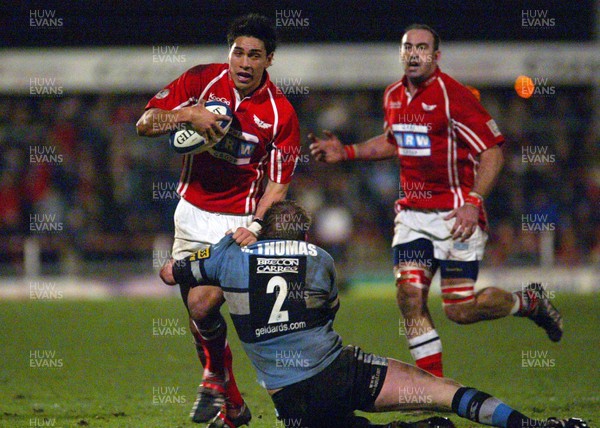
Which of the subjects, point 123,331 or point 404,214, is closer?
point 404,214

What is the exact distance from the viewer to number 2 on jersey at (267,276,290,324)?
5.03 metres

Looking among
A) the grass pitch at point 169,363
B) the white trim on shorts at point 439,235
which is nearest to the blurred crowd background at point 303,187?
the grass pitch at point 169,363

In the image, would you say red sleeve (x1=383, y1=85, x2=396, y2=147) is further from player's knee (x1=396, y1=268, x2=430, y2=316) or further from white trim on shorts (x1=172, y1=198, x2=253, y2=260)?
white trim on shorts (x1=172, y1=198, x2=253, y2=260)

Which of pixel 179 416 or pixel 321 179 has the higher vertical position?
pixel 321 179

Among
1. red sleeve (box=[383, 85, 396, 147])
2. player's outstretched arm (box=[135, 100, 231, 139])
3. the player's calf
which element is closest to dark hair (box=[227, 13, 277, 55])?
player's outstretched arm (box=[135, 100, 231, 139])

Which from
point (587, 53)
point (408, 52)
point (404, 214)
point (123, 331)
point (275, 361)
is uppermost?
point (587, 53)

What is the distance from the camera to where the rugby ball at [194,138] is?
5.77 meters

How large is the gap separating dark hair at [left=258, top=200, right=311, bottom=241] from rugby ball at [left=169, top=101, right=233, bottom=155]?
2.41ft

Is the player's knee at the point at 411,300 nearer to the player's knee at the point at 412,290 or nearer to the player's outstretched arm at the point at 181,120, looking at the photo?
the player's knee at the point at 412,290

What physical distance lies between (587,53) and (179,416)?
13703mm

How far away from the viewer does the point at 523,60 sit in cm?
1812

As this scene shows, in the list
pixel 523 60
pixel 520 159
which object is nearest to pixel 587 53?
pixel 523 60

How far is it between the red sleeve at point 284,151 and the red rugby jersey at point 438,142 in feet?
4.33

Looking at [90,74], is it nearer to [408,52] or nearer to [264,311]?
[408,52]
